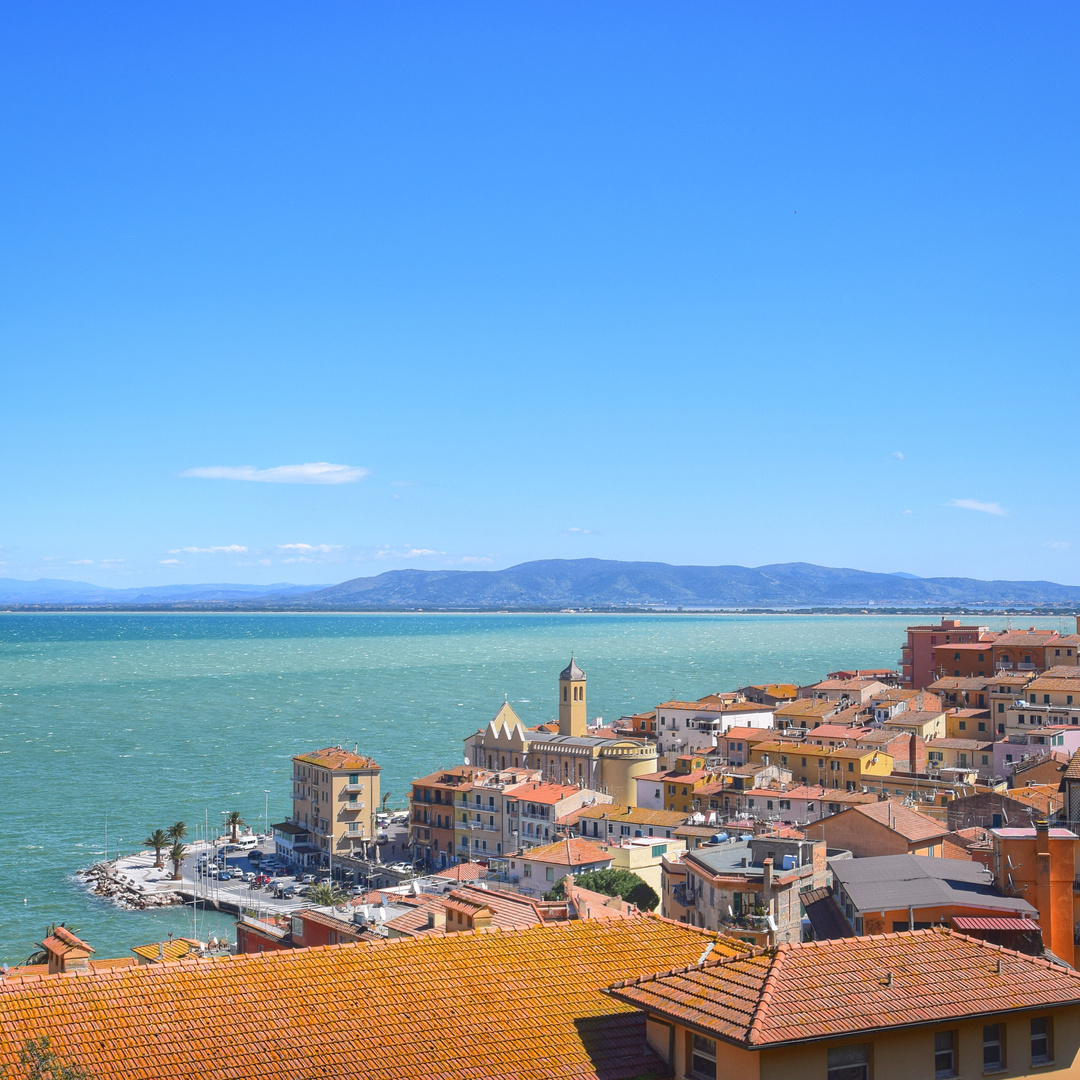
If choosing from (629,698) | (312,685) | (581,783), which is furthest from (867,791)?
(312,685)

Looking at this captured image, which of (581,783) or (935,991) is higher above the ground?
(935,991)

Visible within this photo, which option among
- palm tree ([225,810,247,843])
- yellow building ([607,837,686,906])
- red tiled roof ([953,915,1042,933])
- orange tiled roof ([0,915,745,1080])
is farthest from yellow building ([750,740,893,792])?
orange tiled roof ([0,915,745,1080])

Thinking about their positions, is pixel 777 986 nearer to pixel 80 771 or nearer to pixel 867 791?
pixel 867 791

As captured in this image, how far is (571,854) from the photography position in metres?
46.6

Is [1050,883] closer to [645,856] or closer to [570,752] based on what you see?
[645,856]

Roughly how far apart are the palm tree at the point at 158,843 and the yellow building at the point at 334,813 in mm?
5699

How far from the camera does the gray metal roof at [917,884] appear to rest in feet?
63.0

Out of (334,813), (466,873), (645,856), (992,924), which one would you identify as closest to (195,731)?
(334,813)

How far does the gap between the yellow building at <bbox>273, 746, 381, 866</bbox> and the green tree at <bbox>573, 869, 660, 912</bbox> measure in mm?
24000

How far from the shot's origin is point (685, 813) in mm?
58625

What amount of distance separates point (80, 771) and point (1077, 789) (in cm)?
7525

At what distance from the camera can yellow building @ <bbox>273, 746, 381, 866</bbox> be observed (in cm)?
6425

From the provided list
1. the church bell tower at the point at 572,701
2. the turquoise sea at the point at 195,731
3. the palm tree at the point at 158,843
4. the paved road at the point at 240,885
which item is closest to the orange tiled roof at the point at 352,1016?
the turquoise sea at the point at 195,731

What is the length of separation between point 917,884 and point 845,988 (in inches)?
433
